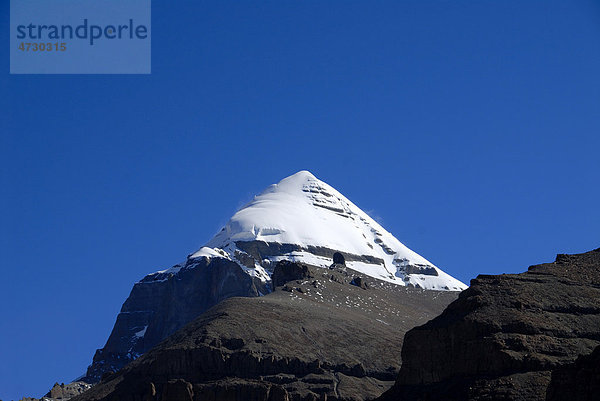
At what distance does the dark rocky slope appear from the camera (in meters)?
130

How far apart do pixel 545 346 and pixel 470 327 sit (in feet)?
28.7

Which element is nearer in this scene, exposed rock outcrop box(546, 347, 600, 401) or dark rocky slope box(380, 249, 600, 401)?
exposed rock outcrop box(546, 347, 600, 401)

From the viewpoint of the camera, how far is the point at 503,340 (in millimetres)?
136000

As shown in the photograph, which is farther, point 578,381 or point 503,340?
point 503,340

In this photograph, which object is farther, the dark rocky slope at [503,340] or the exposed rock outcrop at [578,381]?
the dark rocky slope at [503,340]

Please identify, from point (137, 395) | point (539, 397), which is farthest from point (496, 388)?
point (137, 395)

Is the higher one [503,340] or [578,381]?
[503,340]

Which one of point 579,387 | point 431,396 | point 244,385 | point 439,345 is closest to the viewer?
point 579,387

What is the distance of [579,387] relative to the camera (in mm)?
103375

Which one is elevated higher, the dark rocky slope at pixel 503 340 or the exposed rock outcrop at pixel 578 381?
the dark rocky slope at pixel 503 340

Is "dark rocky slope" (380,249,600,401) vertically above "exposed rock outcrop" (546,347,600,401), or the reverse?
"dark rocky slope" (380,249,600,401)

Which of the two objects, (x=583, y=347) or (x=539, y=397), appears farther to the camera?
(x=583, y=347)

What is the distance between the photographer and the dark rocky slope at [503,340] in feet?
428

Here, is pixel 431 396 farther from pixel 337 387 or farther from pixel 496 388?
pixel 337 387
